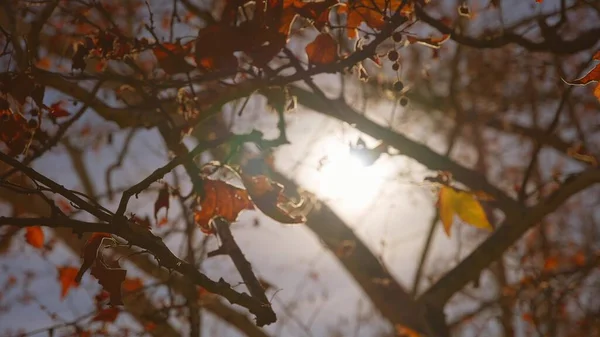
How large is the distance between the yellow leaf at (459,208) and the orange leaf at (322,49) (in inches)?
37.3

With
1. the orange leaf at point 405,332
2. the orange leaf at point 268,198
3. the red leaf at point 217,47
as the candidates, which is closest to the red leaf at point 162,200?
the orange leaf at point 268,198

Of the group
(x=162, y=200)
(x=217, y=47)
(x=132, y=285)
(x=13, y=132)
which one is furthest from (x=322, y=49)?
(x=132, y=285)

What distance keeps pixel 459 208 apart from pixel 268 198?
107 centimetres

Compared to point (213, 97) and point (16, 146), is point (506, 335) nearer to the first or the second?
point (213, 97)

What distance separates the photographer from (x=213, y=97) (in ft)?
8.57

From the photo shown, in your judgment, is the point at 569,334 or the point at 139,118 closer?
the point at 139,118

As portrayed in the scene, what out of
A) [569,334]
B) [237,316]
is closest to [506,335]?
[237,316]

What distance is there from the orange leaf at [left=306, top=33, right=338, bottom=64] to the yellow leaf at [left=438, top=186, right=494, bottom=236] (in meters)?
0.95

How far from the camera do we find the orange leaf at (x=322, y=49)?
6.02 ft

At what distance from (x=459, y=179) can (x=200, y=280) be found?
2.76 meters

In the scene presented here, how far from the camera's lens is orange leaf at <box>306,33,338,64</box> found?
1.84 m

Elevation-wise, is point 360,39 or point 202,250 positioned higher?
point 202,250

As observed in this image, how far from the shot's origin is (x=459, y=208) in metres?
2.39

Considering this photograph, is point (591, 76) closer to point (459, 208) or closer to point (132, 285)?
point (459, 208)
